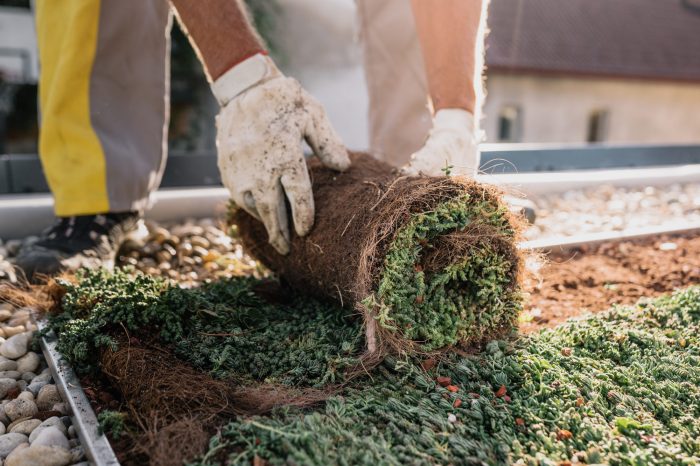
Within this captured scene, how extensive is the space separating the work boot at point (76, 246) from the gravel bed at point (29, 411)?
0.30 m

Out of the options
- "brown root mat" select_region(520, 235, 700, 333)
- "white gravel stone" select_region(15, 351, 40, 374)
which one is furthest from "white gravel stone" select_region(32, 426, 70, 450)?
"brown root mat" select_region(520, 235, 700, 333)

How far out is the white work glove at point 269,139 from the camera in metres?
1.92

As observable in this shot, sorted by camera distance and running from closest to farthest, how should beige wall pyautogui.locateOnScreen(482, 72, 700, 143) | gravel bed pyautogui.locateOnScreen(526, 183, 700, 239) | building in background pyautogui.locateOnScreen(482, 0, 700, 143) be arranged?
gravel bed pyautogui.locateOnScreen(526, 183, 700, 239), building in background pyautogui.locateOnScreen(482, 0, 700, 143), beige wall pyautogui.locateOnScreen(482, 72, 700, 143)

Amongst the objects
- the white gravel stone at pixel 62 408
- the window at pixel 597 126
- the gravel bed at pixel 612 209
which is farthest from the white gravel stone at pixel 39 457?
the window at pixel 597 126

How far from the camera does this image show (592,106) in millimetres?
14742

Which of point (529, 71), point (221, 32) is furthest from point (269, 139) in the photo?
point (529, 71)

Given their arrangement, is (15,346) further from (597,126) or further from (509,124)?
(597,126)

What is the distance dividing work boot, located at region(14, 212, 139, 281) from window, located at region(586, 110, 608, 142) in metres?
14.7

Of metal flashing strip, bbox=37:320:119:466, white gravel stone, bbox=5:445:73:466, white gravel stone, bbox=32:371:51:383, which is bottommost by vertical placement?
white gravel stone, bbox=32:371:51:383

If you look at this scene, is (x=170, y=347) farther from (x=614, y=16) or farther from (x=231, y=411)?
(x=614, y=16)

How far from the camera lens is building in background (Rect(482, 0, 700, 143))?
12.9 m

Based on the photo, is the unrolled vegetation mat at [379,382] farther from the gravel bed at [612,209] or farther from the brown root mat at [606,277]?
the gravel bed at [612,209]

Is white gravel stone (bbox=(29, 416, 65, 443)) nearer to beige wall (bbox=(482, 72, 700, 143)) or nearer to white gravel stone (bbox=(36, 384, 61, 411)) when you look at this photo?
white gravel stone (bbox=(36, 384, 61, 411))

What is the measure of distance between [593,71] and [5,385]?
46.7 feet
